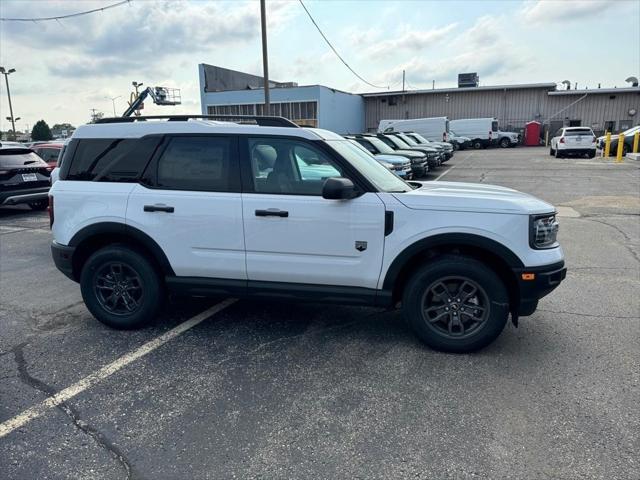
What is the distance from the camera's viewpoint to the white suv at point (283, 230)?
3.77 metres

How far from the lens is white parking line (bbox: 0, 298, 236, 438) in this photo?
10.2 ft

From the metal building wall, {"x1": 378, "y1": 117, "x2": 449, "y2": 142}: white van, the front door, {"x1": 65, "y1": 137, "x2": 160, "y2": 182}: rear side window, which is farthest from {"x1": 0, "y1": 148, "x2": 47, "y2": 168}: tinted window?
the metal building wall

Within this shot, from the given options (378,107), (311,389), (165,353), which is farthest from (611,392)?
(378,107)

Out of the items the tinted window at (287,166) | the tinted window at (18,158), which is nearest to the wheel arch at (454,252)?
the tinted window at (287,166)

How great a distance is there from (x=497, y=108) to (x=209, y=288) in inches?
1782

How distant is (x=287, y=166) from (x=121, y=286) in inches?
76.0

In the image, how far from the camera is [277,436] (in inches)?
115

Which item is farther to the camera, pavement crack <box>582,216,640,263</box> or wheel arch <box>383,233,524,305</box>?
pavement crack <box>582,216,640,263</box>

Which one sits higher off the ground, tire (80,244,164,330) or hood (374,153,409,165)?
hood (374,153,409,165)

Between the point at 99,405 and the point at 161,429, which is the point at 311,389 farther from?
the point at 99,405

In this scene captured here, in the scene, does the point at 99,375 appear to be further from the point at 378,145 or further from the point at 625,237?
the point at 378,145

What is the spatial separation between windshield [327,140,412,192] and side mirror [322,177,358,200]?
325 millimetres

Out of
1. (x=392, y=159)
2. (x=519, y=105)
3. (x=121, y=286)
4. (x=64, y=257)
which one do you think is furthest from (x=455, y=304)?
(x=519, y=105)

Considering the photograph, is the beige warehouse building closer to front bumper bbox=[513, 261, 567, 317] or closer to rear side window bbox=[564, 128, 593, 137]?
rear side window bbox=[564, 128, 593, 137]
